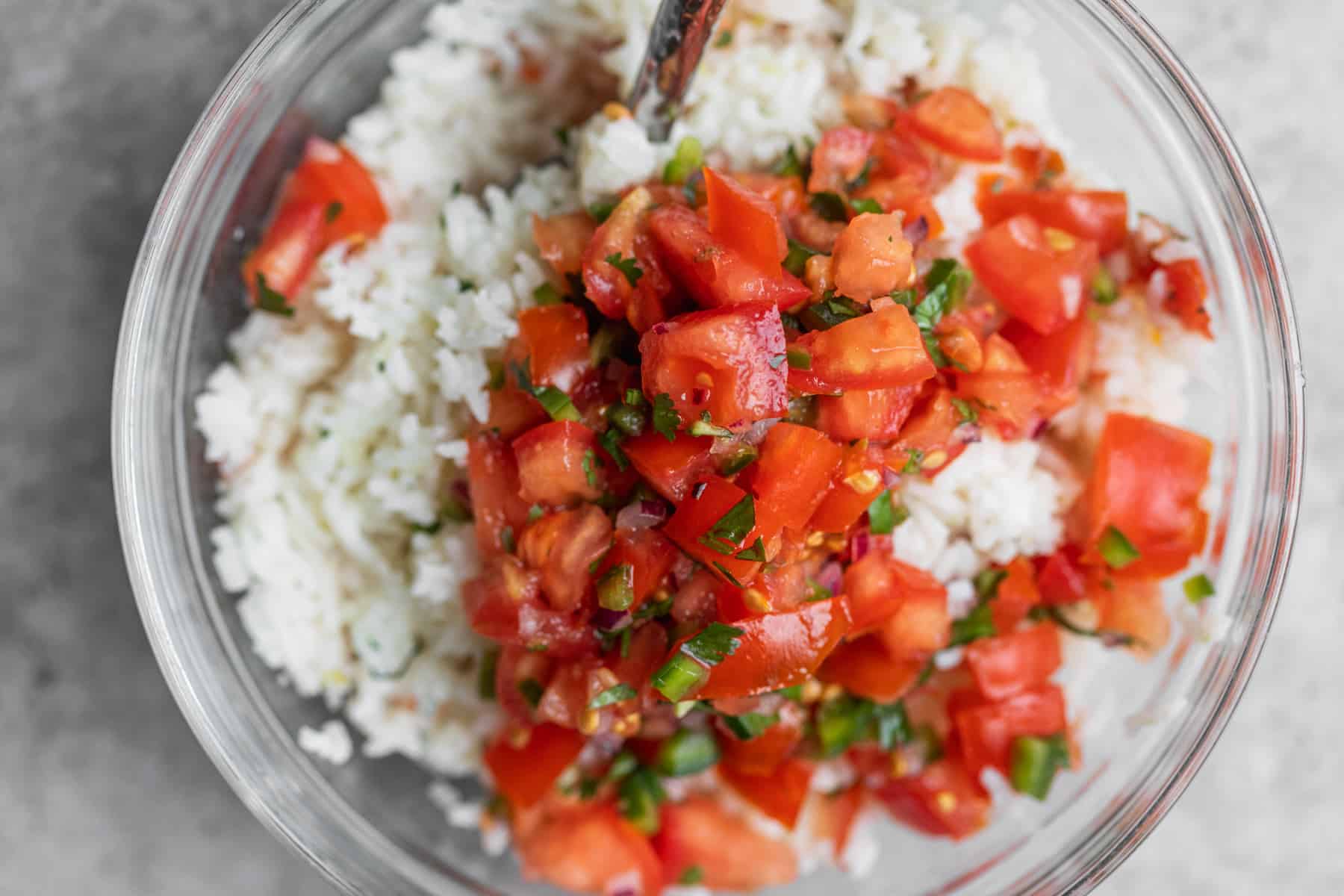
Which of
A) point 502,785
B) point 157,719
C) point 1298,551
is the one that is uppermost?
point 1298,551

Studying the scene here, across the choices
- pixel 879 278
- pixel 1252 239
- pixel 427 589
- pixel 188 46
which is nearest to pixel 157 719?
pixel 427 589

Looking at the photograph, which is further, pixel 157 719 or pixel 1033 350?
pixel 157 719

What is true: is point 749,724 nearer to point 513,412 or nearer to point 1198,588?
point 513,412

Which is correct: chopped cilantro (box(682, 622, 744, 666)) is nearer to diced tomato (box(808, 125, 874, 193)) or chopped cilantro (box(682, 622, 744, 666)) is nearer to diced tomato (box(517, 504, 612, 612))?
diced tomato (box(517, 504, 612, 612))

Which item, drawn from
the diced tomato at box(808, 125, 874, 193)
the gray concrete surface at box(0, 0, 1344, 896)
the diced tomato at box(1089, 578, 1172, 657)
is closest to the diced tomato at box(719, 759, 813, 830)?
the diced tomato at box(1089, 578, 1172, 657)

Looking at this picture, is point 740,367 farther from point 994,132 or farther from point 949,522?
point 994,132

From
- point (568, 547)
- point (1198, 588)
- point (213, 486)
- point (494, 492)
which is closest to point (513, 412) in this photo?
point (494, 492)

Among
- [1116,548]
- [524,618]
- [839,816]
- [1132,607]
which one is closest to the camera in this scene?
[524,618]
